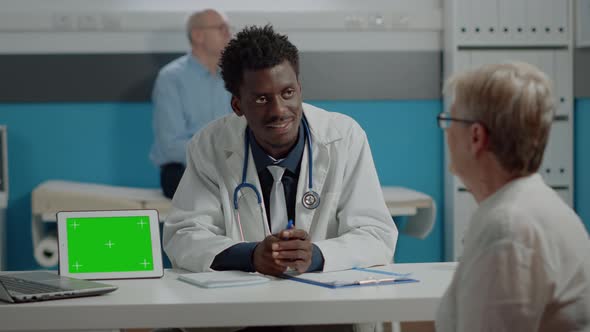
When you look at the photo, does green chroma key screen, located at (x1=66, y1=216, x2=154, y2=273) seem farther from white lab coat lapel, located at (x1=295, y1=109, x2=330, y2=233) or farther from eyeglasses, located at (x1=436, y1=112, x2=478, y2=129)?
eyeglasses, located at (x1=436, y1=112, x2=478, y2=129)

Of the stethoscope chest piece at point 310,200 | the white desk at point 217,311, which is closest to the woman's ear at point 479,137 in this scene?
the white desk at point 217,311

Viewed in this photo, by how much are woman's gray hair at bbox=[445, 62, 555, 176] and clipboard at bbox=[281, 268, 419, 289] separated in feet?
1.51

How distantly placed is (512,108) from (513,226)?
0.57ft

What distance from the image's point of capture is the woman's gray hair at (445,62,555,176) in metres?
1.24

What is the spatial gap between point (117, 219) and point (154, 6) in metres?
2.96

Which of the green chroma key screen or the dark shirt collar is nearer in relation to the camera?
the green chroma key screen

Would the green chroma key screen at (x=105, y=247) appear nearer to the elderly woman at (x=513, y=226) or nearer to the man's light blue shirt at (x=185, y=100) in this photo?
the elderly woman at (x=513, y=226)

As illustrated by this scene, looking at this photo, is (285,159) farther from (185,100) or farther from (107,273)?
(185,100)

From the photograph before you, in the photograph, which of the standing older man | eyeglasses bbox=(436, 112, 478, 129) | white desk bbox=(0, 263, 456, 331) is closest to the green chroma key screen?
white desk bbox=(0, 263, 456, 331)

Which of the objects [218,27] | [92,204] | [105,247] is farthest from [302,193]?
[218,27]

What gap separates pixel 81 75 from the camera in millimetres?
4574

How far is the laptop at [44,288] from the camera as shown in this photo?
1538 millimetres

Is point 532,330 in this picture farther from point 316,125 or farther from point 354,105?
point 354,105

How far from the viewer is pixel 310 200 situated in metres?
2.07
